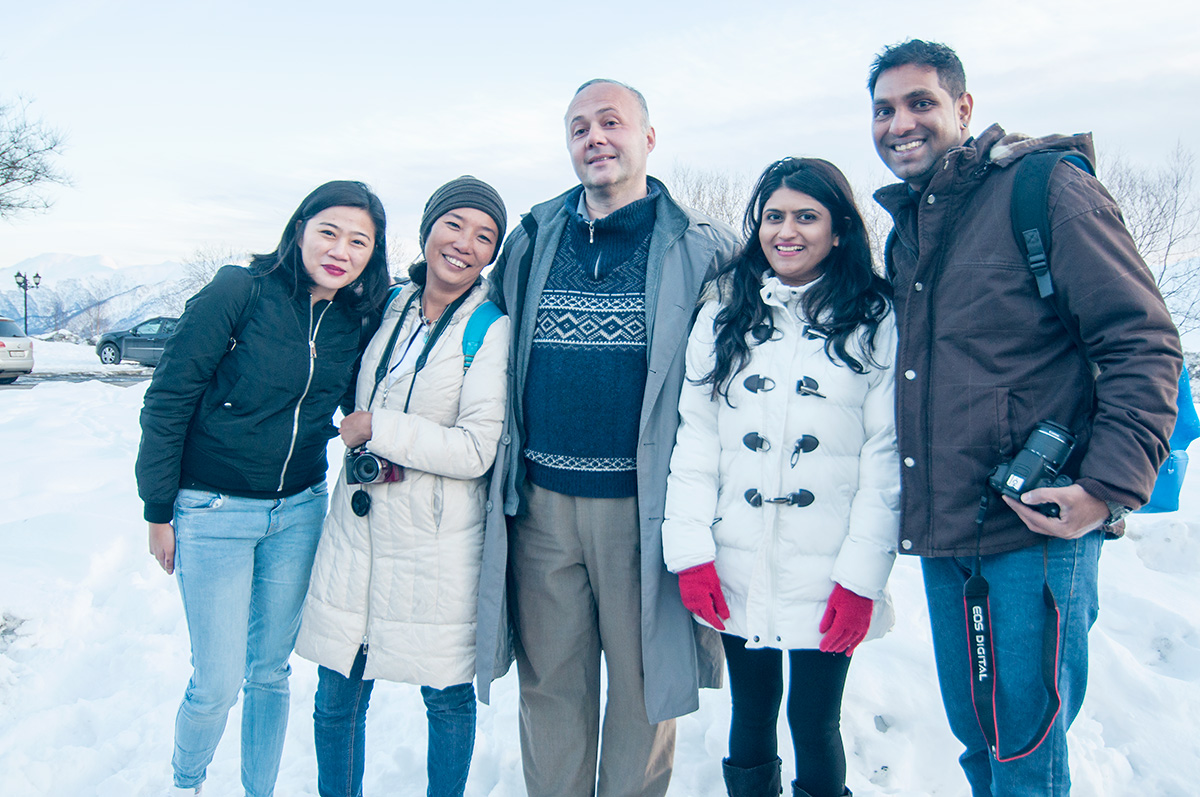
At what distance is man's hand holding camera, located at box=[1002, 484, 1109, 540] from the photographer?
1.59 metres

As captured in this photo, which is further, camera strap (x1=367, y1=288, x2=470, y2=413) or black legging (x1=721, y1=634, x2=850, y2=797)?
camera strap (x1=367, y1=288, x2=470, y2=413)

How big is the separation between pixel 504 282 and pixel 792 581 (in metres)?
1.56

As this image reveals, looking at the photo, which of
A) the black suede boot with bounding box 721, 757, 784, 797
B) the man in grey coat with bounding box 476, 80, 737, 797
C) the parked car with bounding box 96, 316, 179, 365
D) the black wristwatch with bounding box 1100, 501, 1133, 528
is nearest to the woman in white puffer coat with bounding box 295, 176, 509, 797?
the man in grey coat with bounding box 476, 80, 737, 797

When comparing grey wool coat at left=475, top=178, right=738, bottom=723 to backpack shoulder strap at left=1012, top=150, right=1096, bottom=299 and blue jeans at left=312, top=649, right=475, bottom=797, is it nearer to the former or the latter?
blue jeans at left=312, top=649, right=475, bottom=797

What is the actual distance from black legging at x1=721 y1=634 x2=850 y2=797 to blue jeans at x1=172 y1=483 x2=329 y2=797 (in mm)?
1619

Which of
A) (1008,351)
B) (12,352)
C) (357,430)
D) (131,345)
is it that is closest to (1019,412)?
(1008,351)

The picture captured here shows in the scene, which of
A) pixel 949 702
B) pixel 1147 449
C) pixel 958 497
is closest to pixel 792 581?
pixel 958 497

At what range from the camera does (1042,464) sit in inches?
64.7

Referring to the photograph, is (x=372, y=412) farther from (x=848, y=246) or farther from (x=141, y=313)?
(x=141, y=313)

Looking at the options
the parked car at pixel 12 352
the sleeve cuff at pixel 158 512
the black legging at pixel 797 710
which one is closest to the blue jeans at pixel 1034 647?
the black legging at pixel 797 710

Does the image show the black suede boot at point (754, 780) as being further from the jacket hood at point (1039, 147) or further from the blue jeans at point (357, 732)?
the jacket hood at point (1039, 147)

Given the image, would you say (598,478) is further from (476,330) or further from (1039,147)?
(1039,147)

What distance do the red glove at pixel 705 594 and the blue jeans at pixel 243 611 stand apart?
4.72ft

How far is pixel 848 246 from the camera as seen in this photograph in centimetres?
215
